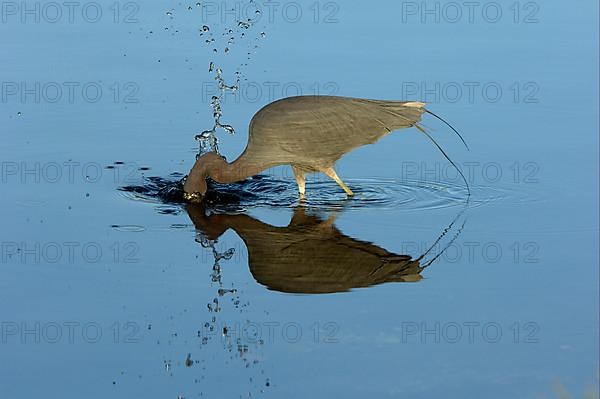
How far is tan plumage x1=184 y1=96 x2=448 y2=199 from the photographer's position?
32.7 feet

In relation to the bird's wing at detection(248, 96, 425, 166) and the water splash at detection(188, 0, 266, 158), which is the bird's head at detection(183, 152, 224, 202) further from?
the water splash at detection(188, 0, 266, 158)

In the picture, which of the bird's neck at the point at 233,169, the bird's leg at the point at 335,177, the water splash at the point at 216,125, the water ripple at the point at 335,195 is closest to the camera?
the water ripple at the point at 335,195

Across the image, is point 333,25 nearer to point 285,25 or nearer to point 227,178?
point 285,25

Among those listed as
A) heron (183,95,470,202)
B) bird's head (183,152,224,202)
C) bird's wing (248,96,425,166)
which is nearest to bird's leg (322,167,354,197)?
heron (183,95,470,202)

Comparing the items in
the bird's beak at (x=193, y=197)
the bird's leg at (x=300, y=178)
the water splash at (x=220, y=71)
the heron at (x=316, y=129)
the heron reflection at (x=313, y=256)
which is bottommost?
the heron reflection at (x=313, y=256)

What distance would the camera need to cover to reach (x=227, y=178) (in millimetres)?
10289

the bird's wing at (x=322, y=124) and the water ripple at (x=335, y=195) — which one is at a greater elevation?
the bird's wing at (x=322, y=124)

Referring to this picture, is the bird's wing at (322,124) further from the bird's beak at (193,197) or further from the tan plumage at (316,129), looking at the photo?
the bird's beak at (193,197)

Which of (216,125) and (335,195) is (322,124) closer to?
(335,195)

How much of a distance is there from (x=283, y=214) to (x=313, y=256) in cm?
113

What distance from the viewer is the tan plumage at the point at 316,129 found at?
9969mm

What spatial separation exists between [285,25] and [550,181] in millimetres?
4835

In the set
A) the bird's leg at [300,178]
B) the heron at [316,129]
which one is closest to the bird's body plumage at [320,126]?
the heron at [316,129]

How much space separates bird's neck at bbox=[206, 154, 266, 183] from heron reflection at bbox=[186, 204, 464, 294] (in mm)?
544
